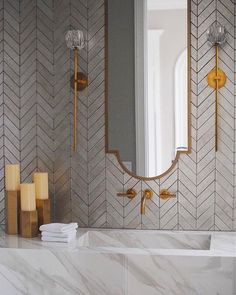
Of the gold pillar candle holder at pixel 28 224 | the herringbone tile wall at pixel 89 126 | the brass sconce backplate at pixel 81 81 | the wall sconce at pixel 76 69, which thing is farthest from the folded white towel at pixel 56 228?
the brass sconce backplate at pixel 81 81

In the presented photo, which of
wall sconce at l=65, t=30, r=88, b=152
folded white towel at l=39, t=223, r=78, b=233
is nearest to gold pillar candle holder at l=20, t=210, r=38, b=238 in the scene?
folded white towel at l=39, t=223, r=78, b=233

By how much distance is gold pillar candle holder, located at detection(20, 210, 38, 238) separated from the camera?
302 cm

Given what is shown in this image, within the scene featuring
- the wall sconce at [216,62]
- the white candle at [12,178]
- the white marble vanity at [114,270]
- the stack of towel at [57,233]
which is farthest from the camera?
the white candle at [12,178]

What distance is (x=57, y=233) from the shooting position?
2.88 metres

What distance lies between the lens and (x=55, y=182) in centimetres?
330

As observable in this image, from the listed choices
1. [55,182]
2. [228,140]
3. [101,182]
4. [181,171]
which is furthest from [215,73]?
[55,182]

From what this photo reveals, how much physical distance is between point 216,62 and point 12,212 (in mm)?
Answer: 1322

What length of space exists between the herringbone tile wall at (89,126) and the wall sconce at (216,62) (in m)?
0.03

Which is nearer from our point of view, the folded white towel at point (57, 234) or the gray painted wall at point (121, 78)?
the folded white towel at point (57, 234)

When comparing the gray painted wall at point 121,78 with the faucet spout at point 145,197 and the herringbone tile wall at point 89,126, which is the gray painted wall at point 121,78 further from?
the faucet spout at point 145,197

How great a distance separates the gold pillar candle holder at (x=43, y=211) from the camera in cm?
310

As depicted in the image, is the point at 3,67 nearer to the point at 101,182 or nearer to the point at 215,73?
the point at 101,182

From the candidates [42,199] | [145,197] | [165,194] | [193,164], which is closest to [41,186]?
[42,199]

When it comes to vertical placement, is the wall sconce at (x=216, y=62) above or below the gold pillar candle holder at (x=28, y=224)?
above
